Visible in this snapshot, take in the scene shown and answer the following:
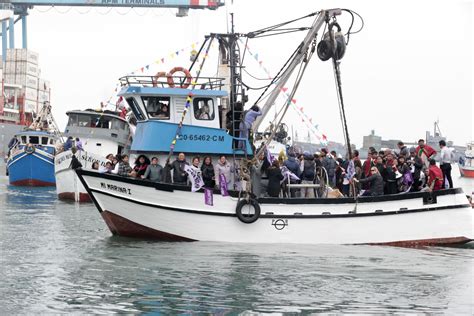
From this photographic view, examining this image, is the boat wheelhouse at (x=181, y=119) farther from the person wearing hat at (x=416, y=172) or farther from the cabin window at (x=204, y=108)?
the person wearing hat at (x=416, y=172)

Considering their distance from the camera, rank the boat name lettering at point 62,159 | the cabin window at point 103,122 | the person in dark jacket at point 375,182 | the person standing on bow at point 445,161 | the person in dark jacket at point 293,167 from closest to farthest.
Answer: the person in dark jacket at point 375,182 → the person in dark jacket at point 293,167 → the person standing on bow at point 445,161 → the boat name lettering at point 62,159 → the cabin window at point 103,122

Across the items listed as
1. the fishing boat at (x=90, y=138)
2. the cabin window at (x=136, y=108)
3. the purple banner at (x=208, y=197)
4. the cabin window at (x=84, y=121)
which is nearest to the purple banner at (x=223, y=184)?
the purple banner at (x=208, y=197)

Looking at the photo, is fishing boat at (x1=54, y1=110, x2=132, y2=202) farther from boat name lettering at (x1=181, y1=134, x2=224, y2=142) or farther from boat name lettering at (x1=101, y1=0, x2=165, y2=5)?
boat name lettering at (x1=101, y1=0, x2=165, y2=5)

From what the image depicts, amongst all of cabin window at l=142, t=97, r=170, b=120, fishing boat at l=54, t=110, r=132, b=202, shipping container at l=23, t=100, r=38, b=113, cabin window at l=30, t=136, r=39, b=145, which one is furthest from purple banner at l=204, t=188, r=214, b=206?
shipping container at l=23, t=100, r=38, b=113

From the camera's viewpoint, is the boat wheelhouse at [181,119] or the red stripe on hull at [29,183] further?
the red stripe on hull at [29,183]

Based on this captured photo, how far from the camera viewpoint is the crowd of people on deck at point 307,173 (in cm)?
2180

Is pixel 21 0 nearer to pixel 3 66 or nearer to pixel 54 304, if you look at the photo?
pixel 3 66

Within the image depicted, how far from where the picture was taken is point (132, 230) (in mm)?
22297

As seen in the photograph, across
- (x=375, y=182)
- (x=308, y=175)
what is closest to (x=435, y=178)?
(x=375, y=182)

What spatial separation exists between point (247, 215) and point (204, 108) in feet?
12.2

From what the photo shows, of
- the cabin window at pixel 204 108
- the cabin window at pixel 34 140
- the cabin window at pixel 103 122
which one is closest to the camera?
the cabin window at pixel 204 108

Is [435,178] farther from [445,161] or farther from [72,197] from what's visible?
[72,197]

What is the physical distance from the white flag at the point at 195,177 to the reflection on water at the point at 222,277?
1318mm

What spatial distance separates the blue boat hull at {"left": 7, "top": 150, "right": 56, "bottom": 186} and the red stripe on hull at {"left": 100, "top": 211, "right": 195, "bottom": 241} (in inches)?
1260
